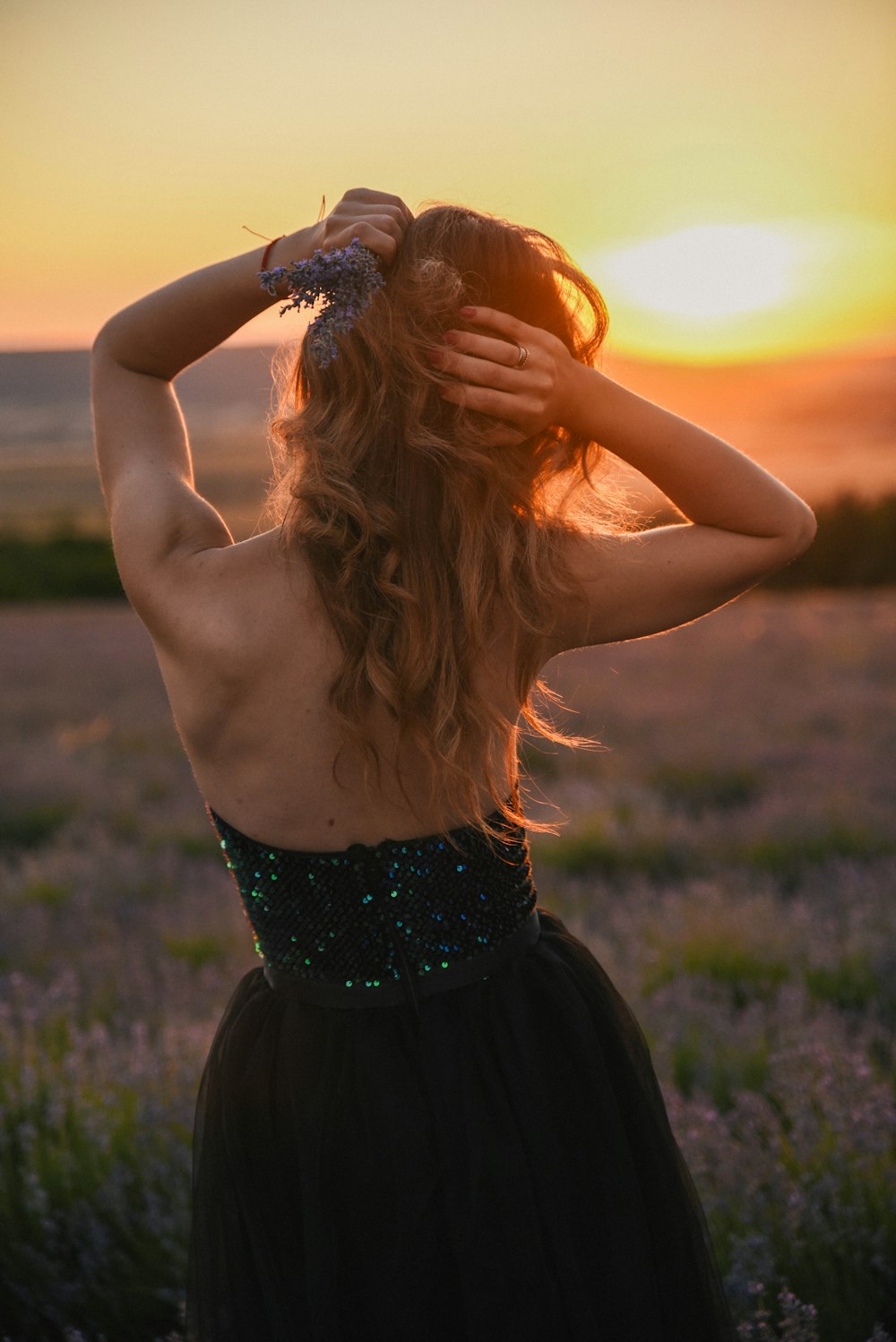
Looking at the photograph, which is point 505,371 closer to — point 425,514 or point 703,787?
point 425,514

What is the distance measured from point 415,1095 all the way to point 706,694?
8.03 meters

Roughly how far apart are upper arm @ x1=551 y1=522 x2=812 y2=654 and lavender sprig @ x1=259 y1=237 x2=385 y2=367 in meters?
0.47

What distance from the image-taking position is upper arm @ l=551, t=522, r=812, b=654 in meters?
1.58

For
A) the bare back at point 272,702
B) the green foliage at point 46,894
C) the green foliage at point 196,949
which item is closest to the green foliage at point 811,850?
the green foliage at point 196,949

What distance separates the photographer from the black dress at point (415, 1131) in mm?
1597

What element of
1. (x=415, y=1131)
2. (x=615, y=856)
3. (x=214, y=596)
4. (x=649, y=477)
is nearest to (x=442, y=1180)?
(x=415, y=1131)

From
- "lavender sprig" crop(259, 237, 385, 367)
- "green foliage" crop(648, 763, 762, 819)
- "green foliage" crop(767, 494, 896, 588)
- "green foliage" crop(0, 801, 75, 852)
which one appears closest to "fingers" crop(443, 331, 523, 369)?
"lavender sprig" crop(259, 237, 385, 367)

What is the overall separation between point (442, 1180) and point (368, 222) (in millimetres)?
1489

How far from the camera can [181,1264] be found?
2625 millimetres

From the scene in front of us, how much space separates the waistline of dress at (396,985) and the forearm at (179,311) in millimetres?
1080

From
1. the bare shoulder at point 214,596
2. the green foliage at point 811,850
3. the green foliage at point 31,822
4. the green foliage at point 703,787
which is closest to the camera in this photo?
the bare shoulder at point 214,596

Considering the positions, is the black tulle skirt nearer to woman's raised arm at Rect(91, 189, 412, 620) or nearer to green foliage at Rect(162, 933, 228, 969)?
woman's raised arm at Rect(91, 189, 412, 620)

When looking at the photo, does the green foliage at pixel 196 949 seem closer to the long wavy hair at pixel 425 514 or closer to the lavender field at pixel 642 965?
the lavender field at pixel 642 965

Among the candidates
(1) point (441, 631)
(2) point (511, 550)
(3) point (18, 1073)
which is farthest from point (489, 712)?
(3) point (18, 1073)
